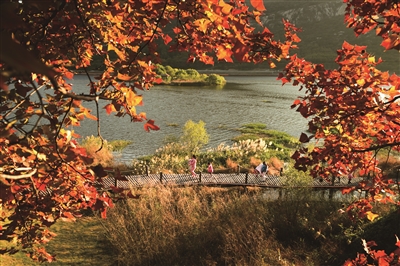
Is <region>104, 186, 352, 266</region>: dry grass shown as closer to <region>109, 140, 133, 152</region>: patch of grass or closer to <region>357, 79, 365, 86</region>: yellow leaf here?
<region>357, 79, 365, 86</region>: yellow leaf

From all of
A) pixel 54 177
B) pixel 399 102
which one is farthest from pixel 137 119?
pixel 399 102

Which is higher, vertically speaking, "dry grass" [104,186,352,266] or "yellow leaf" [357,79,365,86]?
"yellow leaf" [357,79,365,86]

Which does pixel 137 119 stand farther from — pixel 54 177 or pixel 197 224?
pixel 197 224

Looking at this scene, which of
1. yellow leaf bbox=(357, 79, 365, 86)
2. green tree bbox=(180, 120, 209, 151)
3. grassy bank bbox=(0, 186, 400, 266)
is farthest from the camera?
green tree bbox=(180, 120, 209, 151)

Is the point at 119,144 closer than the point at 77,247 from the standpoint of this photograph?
No

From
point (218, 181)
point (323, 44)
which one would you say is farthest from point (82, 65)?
point (323, 44)

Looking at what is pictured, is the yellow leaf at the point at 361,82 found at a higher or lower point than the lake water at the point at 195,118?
higher

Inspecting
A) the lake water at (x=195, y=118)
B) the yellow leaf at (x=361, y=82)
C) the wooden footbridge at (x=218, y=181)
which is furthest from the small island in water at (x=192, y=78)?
the yellow leaf at (x=361, y=82)

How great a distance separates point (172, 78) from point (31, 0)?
76.2 m

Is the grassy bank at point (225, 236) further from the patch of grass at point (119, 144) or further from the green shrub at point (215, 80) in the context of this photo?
the green shrub at point (215, 80)

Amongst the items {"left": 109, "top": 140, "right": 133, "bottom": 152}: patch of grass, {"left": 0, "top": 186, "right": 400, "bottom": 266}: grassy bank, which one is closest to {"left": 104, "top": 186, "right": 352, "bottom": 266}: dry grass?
{"left": 0, "top": 186, "right": 400, "bottom": 266}: grassy bank

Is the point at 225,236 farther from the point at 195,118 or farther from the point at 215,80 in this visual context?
the point at 215,80

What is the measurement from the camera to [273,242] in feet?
23.4

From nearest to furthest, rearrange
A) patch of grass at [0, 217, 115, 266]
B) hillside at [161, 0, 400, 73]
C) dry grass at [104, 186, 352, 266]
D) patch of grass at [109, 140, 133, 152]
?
dry grass at [104, 186, 352, 266]
patch of grass at [0, 217, 115, 266]
patch of grass at [109, 140, 133, 152]
hillside at [161, 0, 400, 73]
